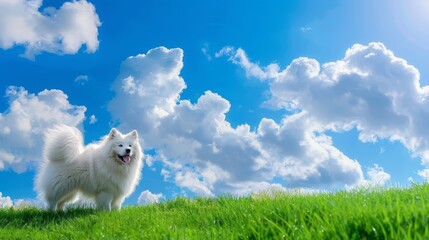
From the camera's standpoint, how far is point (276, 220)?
17.2 feet

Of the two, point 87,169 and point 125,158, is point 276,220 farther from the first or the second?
point 87,169

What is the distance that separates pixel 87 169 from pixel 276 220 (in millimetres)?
8090

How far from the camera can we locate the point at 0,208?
12.5 metres

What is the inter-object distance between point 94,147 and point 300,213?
8.77 meters

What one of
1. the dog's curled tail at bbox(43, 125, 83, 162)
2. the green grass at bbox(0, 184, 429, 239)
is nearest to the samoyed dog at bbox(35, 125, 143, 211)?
the dog's curled tail at bbox(43, 125, 83, 162)

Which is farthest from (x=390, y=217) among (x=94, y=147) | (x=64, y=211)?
(x=94, y=147)

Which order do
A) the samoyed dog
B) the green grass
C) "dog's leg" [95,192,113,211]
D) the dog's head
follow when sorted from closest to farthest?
the green grass < "dog's leg" [95,192,113,211] < the samoyed dog < the dog's head

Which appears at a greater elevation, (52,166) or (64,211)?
(52,166)

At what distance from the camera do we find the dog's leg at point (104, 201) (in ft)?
38.1

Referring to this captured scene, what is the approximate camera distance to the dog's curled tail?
39.9 ft

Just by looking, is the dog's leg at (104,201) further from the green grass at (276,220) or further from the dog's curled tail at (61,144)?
the dog's curled tail at (61,144)

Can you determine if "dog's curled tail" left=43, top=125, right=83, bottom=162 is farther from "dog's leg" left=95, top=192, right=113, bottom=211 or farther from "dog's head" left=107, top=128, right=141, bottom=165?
"dog's leg" left=95, top=192, right=113, bottom=211

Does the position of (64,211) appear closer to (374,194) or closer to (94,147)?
(94,147)

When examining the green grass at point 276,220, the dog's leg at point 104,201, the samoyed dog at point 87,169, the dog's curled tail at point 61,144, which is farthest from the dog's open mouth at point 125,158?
the green grass at point 276,220
